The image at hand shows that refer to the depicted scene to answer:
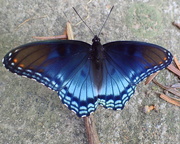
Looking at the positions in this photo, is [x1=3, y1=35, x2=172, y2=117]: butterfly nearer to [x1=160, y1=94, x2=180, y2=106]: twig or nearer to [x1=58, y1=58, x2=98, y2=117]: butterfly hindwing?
[x1=58, y1=58, x2=98, y2=117]: butterfly hindwing

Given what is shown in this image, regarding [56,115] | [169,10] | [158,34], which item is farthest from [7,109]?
[169,10]

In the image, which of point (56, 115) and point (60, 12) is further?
point (60, 12)

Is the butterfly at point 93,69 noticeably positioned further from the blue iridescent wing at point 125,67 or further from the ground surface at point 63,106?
the ground surface at point 63,106

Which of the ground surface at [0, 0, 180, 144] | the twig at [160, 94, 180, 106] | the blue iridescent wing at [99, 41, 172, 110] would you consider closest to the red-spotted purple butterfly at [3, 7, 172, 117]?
the blue iridescent wing at [99, 41, 172, 110]

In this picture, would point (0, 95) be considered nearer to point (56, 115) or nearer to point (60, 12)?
point (56, 115)

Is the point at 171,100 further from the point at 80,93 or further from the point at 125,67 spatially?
the point at 80,93

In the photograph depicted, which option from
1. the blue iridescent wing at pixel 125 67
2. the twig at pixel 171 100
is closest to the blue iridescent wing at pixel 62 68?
the blue iridescent wing at pixel 125 67

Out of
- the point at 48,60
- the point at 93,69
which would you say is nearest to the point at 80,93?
the point at 93,69
